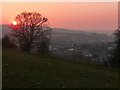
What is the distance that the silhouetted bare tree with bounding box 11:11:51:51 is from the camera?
3928cm

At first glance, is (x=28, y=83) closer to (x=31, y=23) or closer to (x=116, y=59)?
(x=116, y=59)

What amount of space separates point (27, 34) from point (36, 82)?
31694mm

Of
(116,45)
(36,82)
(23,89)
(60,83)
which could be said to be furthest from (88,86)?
(116,45)

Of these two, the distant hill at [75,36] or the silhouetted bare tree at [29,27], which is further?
the distant hill at [75,36]

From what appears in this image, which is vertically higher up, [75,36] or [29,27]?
[29,27]

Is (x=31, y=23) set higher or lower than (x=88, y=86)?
higher

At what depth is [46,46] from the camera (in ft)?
121

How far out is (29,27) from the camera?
40062mm

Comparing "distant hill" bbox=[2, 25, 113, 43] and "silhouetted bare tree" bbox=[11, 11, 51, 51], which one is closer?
"silhouetted bare tree" bbox=[11, 11, 51, 51]

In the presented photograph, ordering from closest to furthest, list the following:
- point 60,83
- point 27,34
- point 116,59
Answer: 1. point 60,83
2. point 116,59
3. point 27,34

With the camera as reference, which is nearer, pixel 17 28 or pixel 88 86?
pixel 88 86

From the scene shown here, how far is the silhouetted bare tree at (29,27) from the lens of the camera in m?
39.3

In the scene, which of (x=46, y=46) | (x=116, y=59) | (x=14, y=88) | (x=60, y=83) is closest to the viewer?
(x=14, y=88)

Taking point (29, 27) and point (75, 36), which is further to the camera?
point (75, 36)
